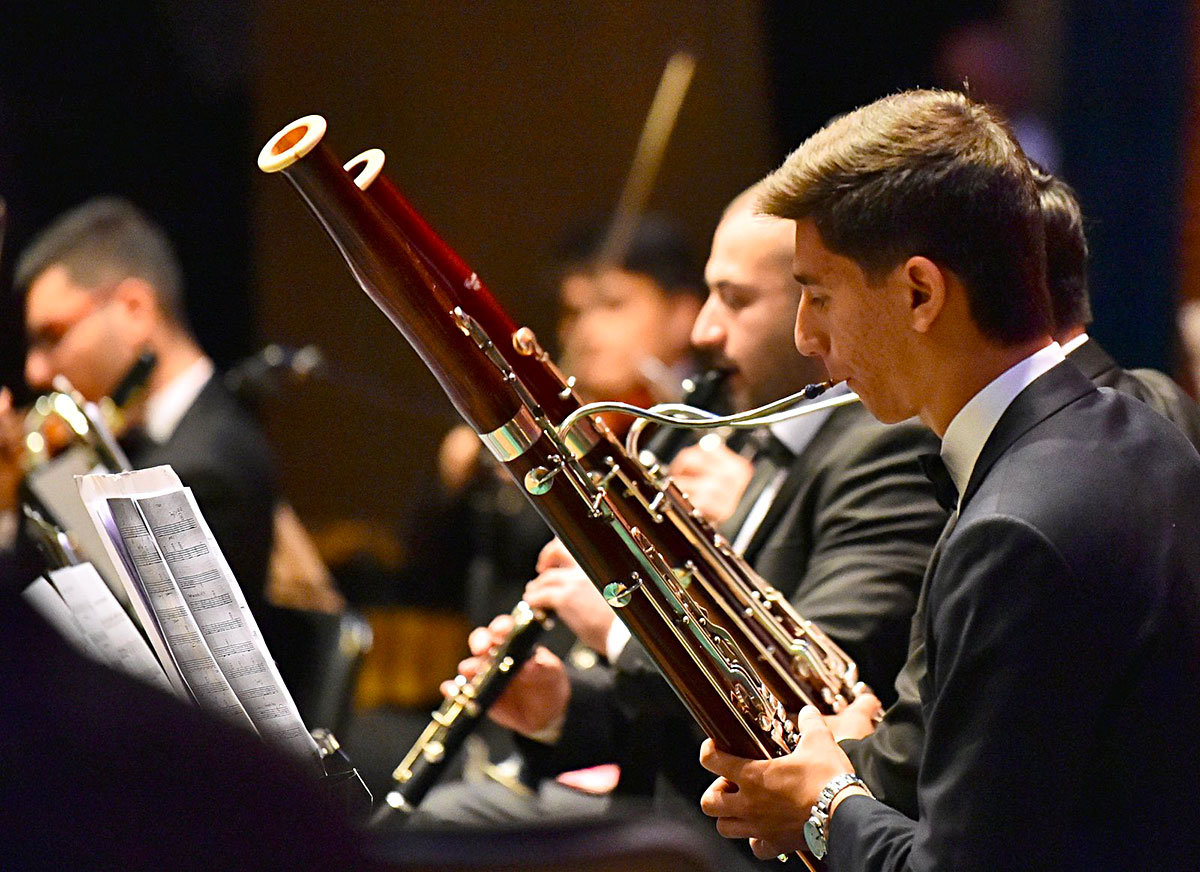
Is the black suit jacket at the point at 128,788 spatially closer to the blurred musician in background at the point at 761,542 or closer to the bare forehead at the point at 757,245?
the blurred musician in background at the point at 761,542

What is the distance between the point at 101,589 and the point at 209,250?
432 centimetres

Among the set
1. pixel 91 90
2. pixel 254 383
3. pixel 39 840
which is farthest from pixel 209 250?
pixel 39 840

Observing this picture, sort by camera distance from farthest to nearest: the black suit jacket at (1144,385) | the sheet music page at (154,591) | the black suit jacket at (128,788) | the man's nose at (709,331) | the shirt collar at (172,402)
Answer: the shirt collar at (172,402) < the man's nose at (709,331) < the black suit jacket at (1144,385) < the sheet music page at (154,591) < the black suit jacket at (128,788)

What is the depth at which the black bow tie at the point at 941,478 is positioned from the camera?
165 centimetres

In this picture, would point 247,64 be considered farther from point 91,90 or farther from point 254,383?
point 254,383

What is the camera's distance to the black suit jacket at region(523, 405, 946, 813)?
2250 millimetres

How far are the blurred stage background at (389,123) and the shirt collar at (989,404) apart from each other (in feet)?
12.4

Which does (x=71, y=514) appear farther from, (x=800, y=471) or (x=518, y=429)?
(x=800, y=471)

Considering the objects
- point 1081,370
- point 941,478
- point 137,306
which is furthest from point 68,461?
point 1081,370

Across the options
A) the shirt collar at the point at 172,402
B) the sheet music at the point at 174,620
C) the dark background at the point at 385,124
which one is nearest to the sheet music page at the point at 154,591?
the sheet music at the point at 174,620

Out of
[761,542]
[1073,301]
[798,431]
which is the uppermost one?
[1073,301]

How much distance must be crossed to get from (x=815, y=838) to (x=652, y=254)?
3.62m

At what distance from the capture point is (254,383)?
4.22 metres

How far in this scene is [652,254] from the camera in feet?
16.6
